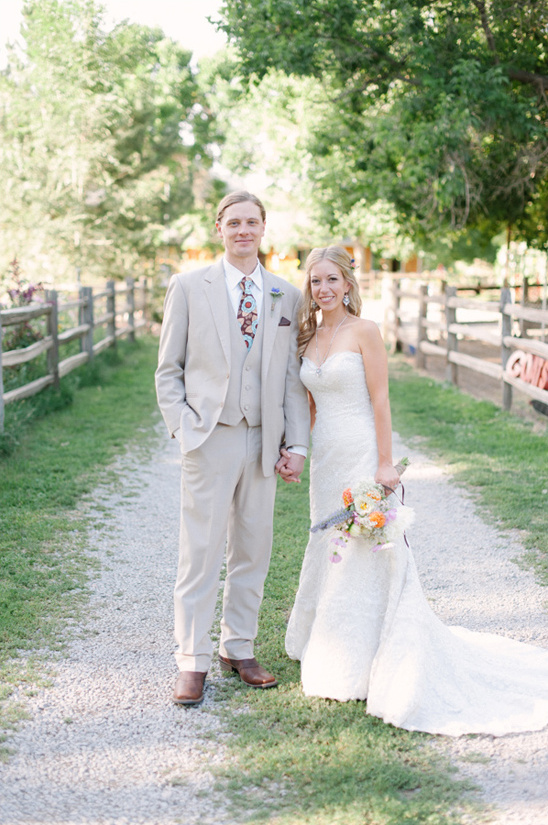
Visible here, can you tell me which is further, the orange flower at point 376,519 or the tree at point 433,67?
the tree at point 433,67

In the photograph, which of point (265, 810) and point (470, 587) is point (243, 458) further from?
point (470, 587)

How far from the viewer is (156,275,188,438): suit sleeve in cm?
334

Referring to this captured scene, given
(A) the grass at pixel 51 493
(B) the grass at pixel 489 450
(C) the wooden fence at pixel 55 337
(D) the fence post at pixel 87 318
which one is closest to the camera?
(A) the grass at pixel 51 493

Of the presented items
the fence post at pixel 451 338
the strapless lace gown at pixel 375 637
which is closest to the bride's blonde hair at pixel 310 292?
the strapless lace gown at pixel 375 637

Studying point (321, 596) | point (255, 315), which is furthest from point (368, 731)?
point (255, 315)

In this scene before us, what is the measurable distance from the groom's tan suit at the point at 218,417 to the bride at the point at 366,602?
0.51 ft

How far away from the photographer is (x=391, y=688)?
3189 millimetres

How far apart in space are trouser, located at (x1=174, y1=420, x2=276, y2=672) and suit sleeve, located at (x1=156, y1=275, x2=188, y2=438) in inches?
7.1

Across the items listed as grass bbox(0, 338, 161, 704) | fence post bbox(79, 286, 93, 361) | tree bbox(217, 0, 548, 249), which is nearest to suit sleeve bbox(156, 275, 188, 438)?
grass bbox(0, 338, 161, 704)

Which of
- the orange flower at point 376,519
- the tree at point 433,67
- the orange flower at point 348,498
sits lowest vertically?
the orange flower at point 376,519

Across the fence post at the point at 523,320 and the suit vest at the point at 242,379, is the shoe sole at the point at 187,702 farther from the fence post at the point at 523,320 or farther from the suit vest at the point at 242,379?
the fence post at the point at 523,320

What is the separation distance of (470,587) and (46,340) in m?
6.73

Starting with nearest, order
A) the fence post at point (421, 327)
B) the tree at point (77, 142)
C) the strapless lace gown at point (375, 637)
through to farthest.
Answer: the strapless lace gown at point (375, 637) → the fence post at point (421, 327) → the tree at point (77, 142)

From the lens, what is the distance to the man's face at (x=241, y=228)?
333cm
